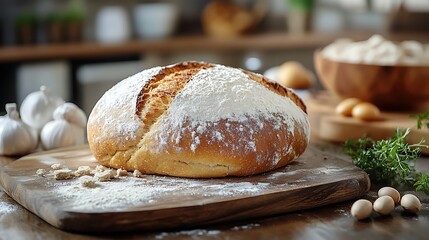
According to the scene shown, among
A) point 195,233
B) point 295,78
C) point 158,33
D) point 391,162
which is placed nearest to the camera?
point 195,233

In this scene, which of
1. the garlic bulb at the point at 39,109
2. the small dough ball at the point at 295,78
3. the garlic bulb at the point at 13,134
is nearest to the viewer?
the garlic bulb at the point at 13,134

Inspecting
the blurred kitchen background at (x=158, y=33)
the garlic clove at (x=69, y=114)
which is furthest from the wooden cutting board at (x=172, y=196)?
the blurred kitchen background at (x=158, y=33)

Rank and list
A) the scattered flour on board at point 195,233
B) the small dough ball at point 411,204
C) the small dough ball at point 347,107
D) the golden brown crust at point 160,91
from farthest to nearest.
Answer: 1. the small dough ball at point 347,107
2. the golden brown crust at point 160,91
3. the small dough ball at point 411,204
4. the scattered flour on board at point 195,233

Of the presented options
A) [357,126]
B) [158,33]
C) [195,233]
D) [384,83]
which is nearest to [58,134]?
[195,233]

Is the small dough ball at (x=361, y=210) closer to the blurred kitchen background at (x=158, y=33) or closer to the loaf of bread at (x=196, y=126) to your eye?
the loaf of bread at (x=196, y=126)

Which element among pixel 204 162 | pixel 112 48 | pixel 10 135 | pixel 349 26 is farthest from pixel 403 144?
pixel 349 26

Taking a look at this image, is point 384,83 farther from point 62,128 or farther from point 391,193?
point 62,128
